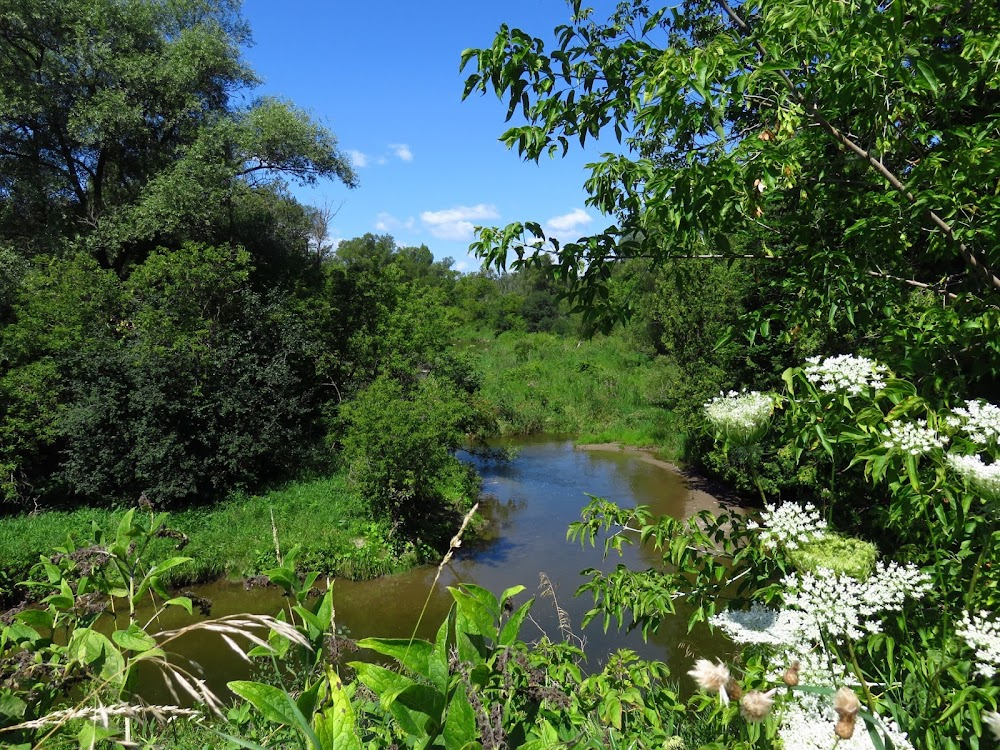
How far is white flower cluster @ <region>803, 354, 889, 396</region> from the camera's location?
1.80 meters

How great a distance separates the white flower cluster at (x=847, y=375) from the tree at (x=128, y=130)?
13641mm

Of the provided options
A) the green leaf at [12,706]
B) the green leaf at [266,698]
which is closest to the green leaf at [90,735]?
the green leaf at [12,706]

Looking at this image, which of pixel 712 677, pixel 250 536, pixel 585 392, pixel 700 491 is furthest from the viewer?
pixel 585 392

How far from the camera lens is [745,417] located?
6.66ft

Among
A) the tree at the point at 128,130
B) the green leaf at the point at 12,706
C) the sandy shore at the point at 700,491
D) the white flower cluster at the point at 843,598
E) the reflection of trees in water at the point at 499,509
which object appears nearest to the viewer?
the green leaf at the point at 12,706

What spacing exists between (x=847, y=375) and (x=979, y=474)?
16.5 inches

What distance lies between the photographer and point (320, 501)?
42.0 ft

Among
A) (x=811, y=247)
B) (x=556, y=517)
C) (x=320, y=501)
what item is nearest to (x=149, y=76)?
(x=320, y=501)

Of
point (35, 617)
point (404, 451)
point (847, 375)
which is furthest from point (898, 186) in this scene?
point (404, 451)

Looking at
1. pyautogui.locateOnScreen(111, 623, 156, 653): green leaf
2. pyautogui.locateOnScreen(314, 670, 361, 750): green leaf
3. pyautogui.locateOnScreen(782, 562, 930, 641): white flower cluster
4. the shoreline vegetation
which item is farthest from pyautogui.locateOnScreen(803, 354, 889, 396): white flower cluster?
the shoreline vegetation

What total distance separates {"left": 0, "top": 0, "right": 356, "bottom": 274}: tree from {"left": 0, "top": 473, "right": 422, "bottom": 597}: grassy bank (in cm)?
582

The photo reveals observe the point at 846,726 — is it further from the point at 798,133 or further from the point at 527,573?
the point at 527,573

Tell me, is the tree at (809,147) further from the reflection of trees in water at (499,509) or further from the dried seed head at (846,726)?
the reflection of trees in water at (499,509)

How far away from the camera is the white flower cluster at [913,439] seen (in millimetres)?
1633
